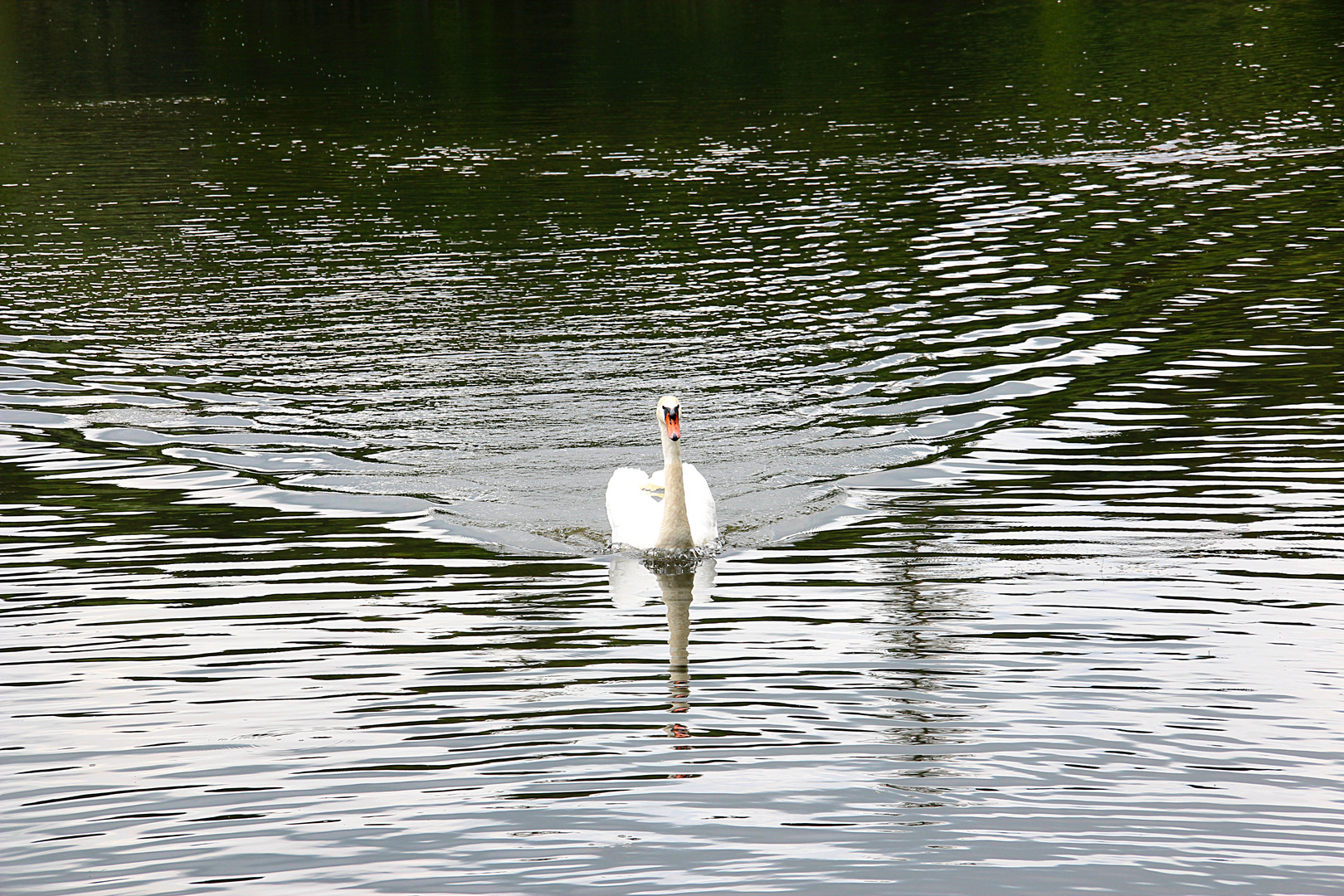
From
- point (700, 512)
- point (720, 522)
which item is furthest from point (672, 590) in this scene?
point (720, 522)

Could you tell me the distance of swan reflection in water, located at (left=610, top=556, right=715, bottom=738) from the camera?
38.1ft

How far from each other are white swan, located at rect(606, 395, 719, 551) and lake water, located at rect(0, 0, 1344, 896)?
0.38 m

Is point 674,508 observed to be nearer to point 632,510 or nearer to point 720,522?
point 632,510

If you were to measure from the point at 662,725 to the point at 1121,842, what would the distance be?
3153 millimetres

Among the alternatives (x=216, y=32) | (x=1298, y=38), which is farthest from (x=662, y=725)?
(x=216, y=32)

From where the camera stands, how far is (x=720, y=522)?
15.6 meters

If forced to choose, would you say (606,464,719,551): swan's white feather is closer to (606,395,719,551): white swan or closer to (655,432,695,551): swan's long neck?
(606,395,719,551): white swan

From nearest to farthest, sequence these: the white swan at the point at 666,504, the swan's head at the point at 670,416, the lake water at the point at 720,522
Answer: the lake water at the point at 720,522 → the swan's head at the point at 670,416 → the white swan at the point at 666,504

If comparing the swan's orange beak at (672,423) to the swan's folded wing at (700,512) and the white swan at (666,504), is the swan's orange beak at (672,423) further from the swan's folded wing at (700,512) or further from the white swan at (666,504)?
the swan's folded wing at (700,512)

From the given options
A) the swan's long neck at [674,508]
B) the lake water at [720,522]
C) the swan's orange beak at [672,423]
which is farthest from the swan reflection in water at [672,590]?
the swan's orange beak at [672,423]

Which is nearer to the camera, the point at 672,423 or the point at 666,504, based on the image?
the point at 672,423

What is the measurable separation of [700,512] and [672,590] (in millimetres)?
1367

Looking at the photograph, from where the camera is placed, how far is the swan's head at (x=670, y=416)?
1410 centimetres

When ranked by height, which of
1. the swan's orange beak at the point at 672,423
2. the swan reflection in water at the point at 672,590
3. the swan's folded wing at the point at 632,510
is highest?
the swan's orange beak at the point at 672,423
